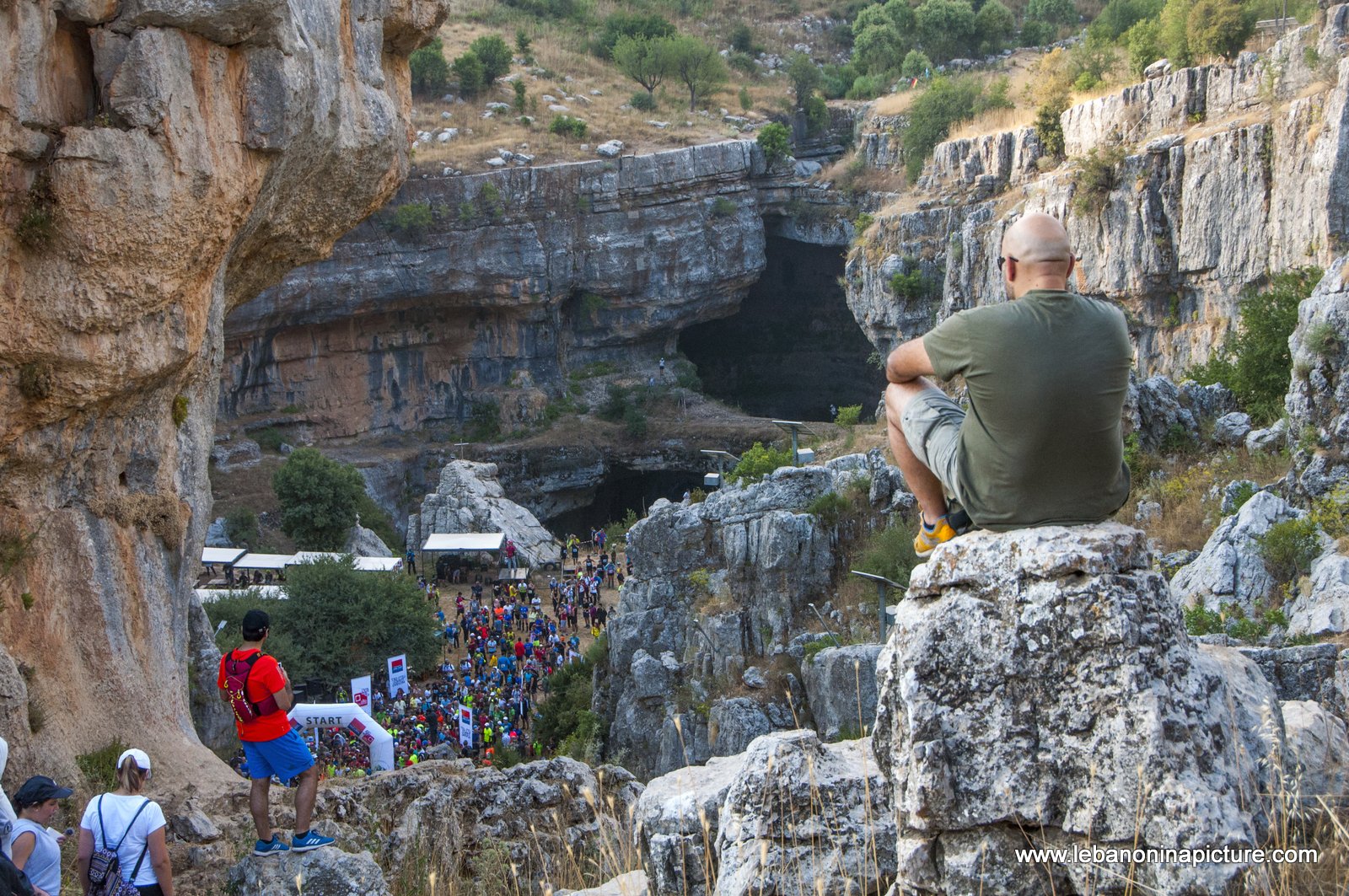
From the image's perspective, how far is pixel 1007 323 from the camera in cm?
260

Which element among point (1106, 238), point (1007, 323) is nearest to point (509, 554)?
point (1106, 238)

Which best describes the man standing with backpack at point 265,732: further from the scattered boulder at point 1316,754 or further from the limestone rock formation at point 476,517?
the limestone rock formation at point 476,517

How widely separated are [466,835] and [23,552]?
4.06 meters

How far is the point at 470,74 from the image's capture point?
47.7m

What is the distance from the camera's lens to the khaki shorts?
2768 mm

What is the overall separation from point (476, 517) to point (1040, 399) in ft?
106

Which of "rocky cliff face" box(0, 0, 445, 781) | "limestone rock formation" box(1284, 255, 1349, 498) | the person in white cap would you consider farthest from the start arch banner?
"limestone rock formation" box(1284, 255, 1349, 498)

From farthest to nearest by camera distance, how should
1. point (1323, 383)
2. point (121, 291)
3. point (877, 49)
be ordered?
1. point (877, 49)
2. point (1323, 383)
3. point (121, 291)

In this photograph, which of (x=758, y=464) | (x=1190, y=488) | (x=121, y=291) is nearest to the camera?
(x=121, y=291)

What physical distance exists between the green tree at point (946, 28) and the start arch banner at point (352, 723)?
49.4 metres

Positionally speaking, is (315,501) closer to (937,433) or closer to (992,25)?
(937,433)

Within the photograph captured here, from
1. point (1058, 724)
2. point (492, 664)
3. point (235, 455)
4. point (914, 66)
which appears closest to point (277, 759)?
point (1058, 724)

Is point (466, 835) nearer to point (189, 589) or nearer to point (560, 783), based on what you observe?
point (560, 783)

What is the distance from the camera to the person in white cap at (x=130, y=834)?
416cm
